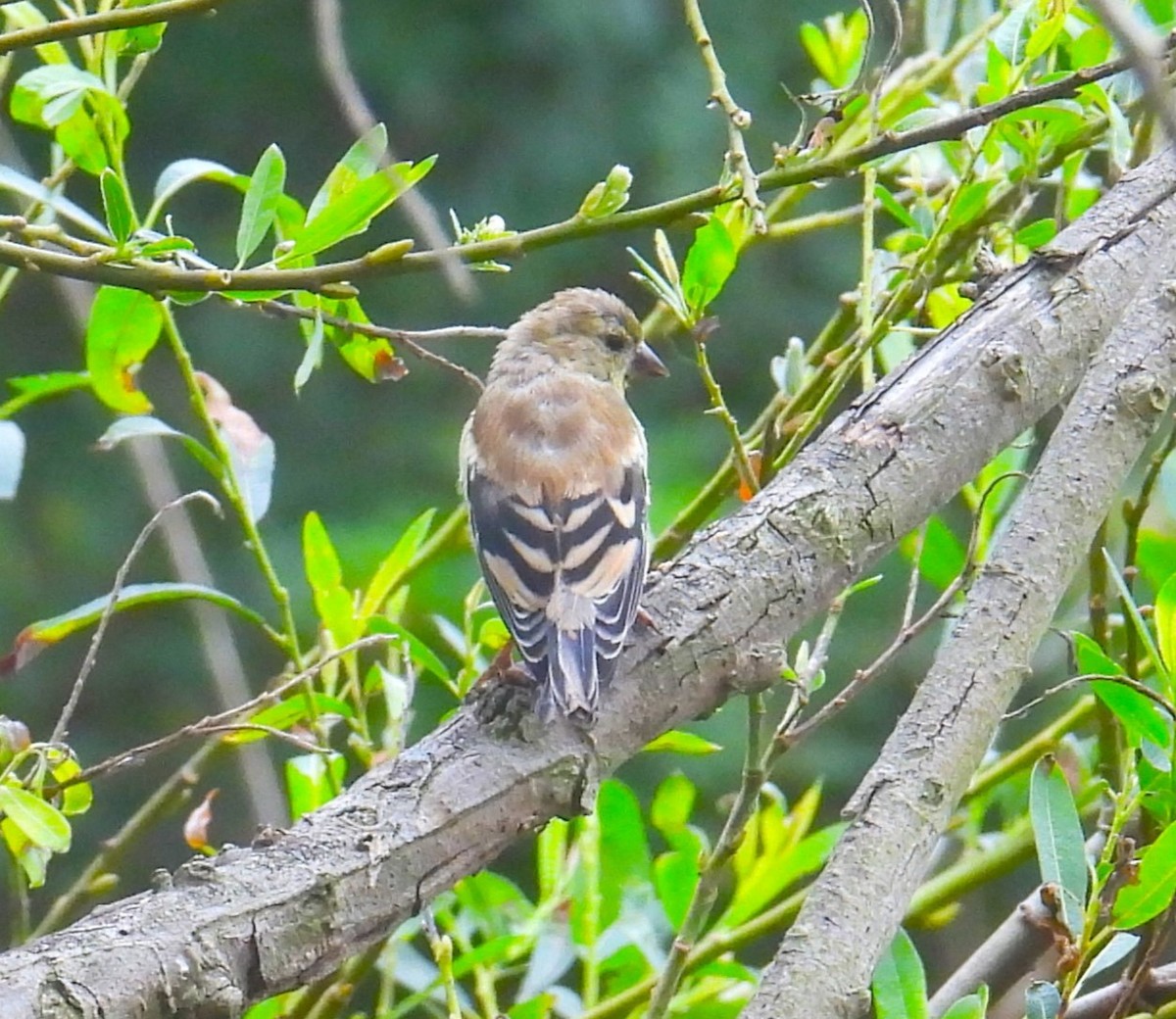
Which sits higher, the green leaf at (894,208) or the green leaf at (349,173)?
the green leaf at (349,173)

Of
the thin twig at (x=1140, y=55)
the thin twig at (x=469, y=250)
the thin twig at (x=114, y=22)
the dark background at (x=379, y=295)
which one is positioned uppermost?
the thin twig at (x=114, y=22)

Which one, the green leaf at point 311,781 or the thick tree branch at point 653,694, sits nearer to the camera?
the thick tree branch at point 653,694

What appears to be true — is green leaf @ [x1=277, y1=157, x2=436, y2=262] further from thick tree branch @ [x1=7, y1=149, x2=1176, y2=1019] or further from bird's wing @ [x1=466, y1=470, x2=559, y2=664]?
bird's wing @ [x1=466, y1=470, x2=559, y2=664]

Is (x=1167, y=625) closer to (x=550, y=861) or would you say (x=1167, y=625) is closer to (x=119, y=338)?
(x=550, y=861)

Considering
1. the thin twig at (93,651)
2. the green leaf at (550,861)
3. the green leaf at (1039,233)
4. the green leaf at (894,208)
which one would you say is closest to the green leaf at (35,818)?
the thin twig at (93,651)

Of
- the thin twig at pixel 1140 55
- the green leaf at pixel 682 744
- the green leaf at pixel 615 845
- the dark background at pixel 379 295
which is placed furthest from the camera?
the dark background at pixel 379 295

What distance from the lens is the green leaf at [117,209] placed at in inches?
67.7

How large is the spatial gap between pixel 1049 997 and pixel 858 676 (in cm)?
42

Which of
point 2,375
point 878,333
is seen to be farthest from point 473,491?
point 2,375

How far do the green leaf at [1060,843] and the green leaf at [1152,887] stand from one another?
8 centimetres

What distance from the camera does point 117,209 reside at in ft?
5.65

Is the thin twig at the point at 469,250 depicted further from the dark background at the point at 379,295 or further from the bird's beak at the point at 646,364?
the dark background at the point at 379,295

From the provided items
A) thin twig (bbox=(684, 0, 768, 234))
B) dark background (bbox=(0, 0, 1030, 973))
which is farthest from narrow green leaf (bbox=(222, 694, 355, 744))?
dark background (bbox=(0, 0, 1030, 973))

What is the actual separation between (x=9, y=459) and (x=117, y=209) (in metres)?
0.47
